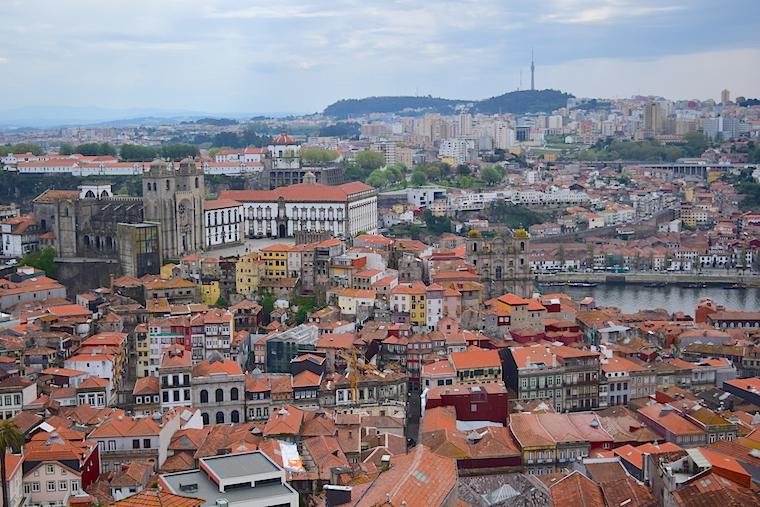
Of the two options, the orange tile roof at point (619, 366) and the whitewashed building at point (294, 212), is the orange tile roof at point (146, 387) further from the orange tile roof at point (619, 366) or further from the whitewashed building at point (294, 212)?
the whitewashed building at point (294, 212)

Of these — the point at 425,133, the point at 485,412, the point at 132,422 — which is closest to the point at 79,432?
the point at 132,422

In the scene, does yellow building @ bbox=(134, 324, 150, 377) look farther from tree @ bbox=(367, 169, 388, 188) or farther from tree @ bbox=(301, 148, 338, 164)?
tree @ bbox=(367, 169, 388, 188)

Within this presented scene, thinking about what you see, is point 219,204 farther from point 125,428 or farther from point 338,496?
point 338,496

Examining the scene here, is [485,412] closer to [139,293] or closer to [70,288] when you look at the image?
[139,293]

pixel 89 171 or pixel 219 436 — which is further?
pixel 89 171

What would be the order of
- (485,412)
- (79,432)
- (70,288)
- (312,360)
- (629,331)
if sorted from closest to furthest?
(79,432)
(485,412)
(312,360)
(629,331)
(70,288)

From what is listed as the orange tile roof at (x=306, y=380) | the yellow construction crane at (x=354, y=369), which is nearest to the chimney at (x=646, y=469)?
the yellow construction crane at (x=354, y=369)
